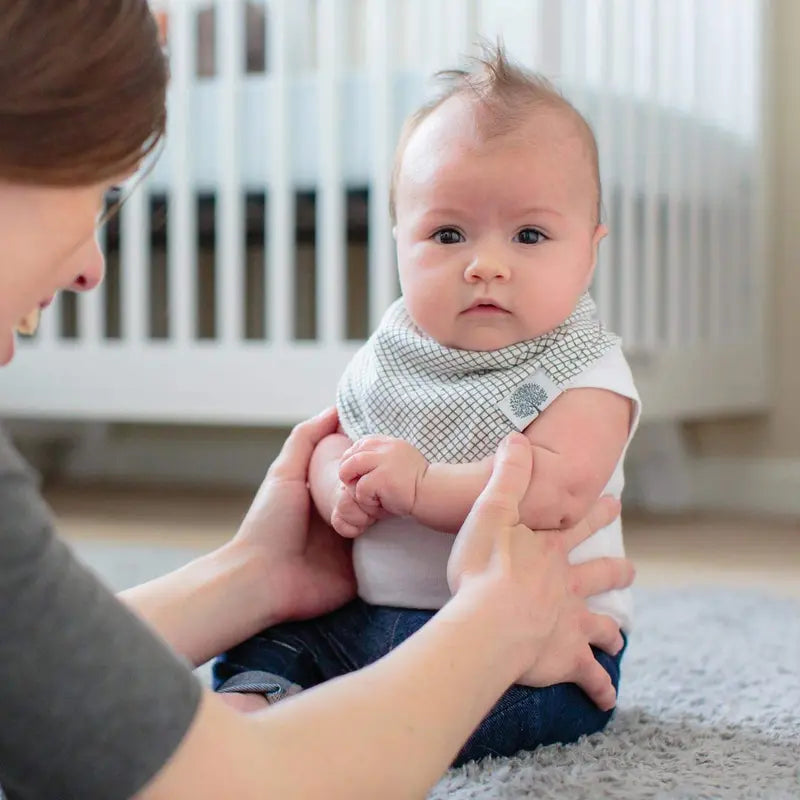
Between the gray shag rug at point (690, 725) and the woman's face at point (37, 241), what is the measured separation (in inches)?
16.3

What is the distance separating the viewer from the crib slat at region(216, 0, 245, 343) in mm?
2105

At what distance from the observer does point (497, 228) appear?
3.00 ft

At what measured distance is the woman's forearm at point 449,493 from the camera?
2.75 ft

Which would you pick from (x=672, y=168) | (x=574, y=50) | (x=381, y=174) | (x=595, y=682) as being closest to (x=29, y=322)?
(x=595, y=682)

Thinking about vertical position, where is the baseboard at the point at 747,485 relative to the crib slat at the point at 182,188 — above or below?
below

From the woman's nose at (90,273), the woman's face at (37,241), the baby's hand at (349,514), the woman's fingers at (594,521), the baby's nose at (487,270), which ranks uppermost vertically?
the woman's face at (37,241)

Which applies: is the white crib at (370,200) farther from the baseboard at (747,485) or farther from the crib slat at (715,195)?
the baseboard at (747,485)

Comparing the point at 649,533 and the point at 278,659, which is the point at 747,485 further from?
the point at 278,659

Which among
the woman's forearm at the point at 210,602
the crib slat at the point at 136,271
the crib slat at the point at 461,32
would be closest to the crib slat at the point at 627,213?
the crib slat at the point at 461,32

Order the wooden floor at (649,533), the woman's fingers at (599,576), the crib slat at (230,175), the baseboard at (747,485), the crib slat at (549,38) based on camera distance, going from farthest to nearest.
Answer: the baseboard at (747,485)
the crib slat at (230,175)
the crib slat at (549,38)
the wooden floor at (649,533)
the woman's fingers at (599,576)

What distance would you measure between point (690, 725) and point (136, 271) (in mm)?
1519

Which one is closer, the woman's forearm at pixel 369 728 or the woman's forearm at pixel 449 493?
the woman's forearm at pixel 369 728

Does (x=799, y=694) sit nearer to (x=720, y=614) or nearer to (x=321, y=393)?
(x=720, y=614)

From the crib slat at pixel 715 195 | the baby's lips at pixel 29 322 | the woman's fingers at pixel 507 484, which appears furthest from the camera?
the crib slat at pixel 715 195
